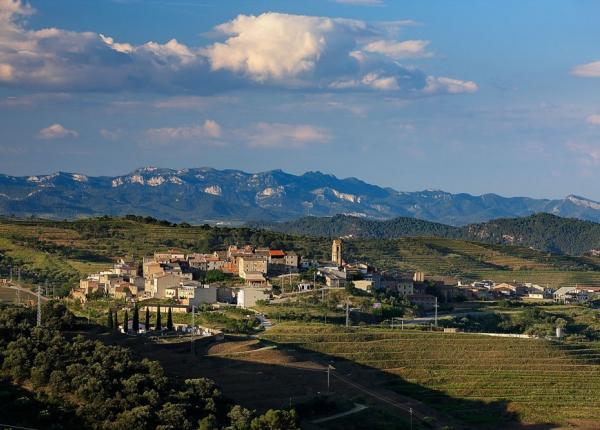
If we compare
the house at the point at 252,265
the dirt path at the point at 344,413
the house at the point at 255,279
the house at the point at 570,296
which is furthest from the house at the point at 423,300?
the dirt path at the point at 344,413

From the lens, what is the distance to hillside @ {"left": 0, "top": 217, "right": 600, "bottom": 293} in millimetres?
94000

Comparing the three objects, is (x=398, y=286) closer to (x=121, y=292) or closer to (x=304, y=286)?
(x=304, y=286)

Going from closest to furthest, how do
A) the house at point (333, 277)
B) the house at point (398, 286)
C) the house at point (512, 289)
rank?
the house at point (333, 277)
the house at point (398, 286)
the house at point (512, 289)

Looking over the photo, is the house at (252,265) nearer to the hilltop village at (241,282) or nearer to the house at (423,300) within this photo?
the hilltop village at (241,282)

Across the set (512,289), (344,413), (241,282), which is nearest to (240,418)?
(344,413)

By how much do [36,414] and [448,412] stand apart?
70.2 feet

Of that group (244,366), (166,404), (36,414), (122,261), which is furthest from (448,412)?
(122,261)

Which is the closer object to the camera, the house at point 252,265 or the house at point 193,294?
the house at point 193,294

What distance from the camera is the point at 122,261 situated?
90.2 m

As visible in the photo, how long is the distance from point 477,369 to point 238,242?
52034 millimetres

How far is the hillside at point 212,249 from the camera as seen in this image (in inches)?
3701

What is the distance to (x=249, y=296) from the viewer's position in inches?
2867

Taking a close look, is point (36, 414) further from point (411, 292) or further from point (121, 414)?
point (411, 292)

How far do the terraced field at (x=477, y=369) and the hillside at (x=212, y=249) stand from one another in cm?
2805
